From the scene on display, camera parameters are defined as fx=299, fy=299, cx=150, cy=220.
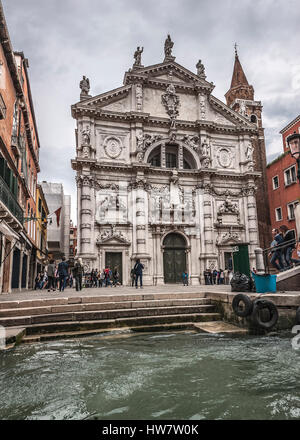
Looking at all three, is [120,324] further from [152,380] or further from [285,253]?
[285,253]

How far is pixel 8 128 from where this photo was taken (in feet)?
49.0

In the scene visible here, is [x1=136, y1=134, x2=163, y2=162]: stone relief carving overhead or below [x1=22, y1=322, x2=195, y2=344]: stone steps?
overhead

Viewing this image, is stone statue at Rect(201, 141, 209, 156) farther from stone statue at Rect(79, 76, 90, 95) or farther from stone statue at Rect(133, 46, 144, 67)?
stone statue at Rect(79, 76, 90, 95)

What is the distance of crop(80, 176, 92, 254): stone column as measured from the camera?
2181 centimetres

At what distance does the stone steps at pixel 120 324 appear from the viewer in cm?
683

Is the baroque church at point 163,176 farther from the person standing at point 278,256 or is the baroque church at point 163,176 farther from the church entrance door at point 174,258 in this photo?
the person standing at point 278,256

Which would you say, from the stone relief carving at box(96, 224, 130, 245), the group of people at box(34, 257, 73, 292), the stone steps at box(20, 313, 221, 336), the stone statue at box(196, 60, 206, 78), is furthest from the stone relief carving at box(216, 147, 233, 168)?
the stone steps at box(20, 313, 221, 336)

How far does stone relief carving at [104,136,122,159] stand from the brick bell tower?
13646mm

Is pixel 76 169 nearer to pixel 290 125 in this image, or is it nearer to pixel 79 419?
pixel 290 125

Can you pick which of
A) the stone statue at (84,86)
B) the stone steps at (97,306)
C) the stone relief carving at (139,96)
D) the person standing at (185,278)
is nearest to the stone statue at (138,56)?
the stone relief carving at (139,96)

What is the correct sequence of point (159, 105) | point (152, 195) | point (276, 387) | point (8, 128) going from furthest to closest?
point (159, 105)
point (152, 195)
point (8, 128)
point (276, 387)

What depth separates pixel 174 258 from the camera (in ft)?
80.5

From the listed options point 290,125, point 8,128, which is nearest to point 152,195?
point 8,128
